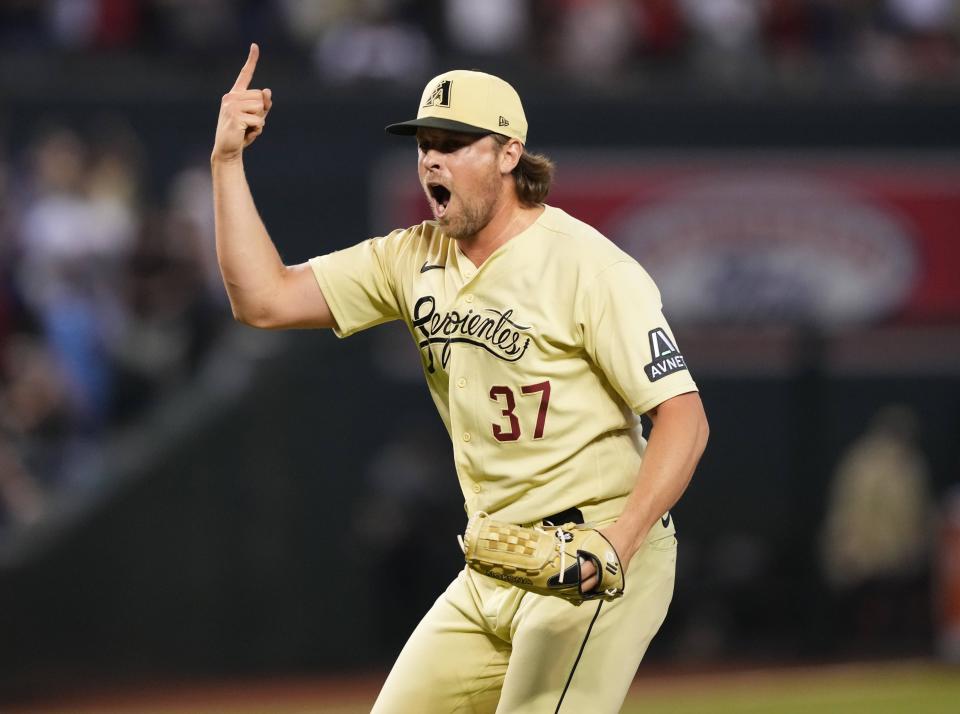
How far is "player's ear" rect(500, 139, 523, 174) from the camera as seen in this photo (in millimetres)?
4164

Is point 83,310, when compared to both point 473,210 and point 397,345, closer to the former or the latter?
point 397,345

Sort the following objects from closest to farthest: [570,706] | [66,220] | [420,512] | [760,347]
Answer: [570,706], [66,220], [420,512], [760,347]

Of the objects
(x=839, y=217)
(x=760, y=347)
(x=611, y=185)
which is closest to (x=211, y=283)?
(x=611, y=185)

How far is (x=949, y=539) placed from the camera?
36.8 ft

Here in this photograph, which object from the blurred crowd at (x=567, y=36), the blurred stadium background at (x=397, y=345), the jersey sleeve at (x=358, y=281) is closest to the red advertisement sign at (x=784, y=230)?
the blurred stadium background at (x=397, y=345)

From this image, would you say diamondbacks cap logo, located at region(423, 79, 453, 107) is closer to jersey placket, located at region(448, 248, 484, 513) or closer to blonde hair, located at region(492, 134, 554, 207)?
blonde hair, located at region(492, 134, 554, 207)

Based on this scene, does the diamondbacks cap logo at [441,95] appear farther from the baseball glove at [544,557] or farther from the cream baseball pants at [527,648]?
the cream baseball pants at [527,648]

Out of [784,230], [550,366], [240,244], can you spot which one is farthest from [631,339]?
[784,230]

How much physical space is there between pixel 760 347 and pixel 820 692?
9.81 ft

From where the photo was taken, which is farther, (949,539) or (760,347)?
(760,347)

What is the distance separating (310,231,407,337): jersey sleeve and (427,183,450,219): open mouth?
0.97ft

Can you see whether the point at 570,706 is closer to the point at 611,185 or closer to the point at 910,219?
the point at 611,185

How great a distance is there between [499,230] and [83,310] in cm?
614

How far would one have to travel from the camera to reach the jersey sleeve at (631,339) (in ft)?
12.9
